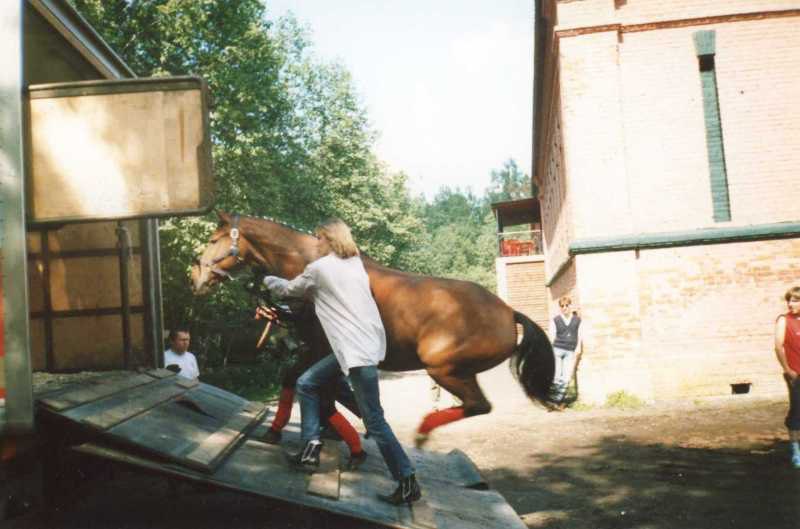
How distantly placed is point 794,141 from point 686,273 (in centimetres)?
300

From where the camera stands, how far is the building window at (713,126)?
11.3 meters

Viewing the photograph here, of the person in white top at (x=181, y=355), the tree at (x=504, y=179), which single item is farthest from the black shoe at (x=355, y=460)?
the tree at (x=504, y=179)

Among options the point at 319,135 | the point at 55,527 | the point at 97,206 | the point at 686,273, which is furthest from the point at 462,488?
the point at 319,135

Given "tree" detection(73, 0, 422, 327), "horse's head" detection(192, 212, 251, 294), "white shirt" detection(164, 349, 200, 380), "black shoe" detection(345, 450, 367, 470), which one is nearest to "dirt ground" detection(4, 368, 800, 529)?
"black shoe" detection(345, 450, 367, 470)

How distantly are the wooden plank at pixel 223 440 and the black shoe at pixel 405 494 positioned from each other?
1.07 m

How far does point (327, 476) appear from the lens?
4.32 m

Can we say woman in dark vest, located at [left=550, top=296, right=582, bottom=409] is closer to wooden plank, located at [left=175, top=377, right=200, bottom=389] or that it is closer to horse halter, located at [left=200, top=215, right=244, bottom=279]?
wooden plank, located at [left=175, top=377, right=200, bottom=389]

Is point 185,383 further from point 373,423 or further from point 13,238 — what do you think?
point 13,238

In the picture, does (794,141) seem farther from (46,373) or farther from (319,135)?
(319,135)

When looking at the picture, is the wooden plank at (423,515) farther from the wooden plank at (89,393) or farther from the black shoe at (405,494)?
the wooden plank at (89,393)

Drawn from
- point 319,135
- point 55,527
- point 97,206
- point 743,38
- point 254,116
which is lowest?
point 55,527

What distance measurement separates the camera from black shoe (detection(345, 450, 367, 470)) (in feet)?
15.8

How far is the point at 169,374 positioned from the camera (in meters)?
6.51

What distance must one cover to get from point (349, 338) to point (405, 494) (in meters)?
1.06
